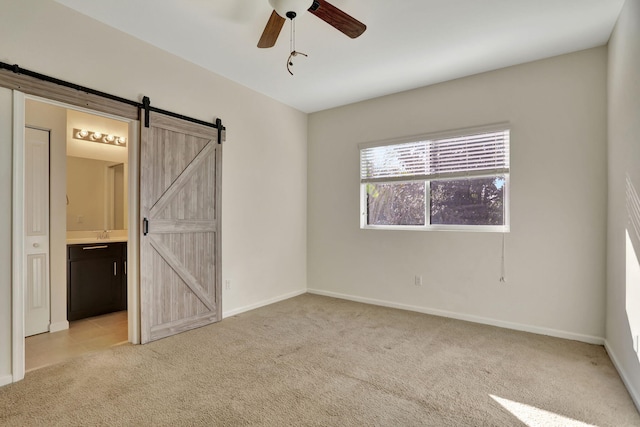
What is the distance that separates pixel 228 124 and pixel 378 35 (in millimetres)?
2009

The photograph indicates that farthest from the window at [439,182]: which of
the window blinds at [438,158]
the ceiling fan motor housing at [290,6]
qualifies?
the ceiling fan motor housing at [290,6]

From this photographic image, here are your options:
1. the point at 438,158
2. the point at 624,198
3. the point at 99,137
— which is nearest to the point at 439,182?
the point at 438,158

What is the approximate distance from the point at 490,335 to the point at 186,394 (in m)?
2.89

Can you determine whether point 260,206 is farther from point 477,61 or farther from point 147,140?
point 477,61

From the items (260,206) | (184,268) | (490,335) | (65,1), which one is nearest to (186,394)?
(184,268)

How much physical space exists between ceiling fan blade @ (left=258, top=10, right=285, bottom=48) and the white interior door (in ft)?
8.88

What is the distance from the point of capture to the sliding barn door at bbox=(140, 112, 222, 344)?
3127 mm

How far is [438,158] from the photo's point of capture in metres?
4.03

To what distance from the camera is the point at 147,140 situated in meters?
3.12

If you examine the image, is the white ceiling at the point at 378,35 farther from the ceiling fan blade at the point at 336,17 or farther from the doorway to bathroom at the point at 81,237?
the doorway to bathroom at the point at 81,237

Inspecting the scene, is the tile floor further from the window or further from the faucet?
the window

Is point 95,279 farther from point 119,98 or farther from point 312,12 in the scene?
point 312,12

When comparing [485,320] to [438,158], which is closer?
[485,320]

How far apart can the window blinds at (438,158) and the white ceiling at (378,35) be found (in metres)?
0.77
